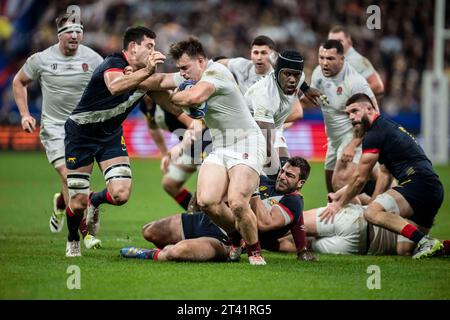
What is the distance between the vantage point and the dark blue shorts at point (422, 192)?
379 inches

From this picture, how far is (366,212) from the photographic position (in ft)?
31.5

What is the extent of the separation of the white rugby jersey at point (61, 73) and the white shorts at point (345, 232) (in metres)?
3.64

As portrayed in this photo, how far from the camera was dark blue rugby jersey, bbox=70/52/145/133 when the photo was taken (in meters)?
9.52

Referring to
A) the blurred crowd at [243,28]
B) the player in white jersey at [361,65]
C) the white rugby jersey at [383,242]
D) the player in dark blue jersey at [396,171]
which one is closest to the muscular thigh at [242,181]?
the player in dark blue jersey at [396,171]

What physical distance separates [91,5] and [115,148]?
19.2 metres

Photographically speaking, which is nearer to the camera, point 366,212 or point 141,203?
point 366,212

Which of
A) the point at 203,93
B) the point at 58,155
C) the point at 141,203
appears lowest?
the point at 141,203

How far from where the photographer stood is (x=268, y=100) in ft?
33.3

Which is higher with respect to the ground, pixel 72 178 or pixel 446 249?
pixel 72 178

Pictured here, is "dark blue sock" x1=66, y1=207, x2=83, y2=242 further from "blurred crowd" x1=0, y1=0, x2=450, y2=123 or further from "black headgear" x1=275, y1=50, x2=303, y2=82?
"blurred crowd" x1=0, y1=0, x2=450, y2=123

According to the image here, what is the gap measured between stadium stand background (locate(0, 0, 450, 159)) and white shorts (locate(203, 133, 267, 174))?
15012 mm
